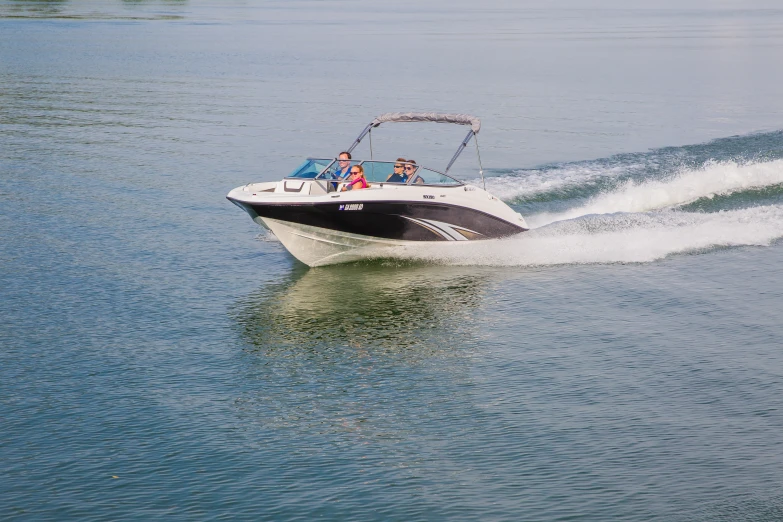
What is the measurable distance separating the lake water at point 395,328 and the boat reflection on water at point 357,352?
0.06 metres

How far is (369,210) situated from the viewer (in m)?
19.0

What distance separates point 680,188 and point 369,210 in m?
9.97

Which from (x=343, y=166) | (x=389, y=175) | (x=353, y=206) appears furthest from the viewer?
(x=389, y=175)

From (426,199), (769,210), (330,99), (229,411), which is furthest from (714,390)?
(330,99)

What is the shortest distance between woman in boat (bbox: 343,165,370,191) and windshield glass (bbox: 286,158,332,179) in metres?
0.62

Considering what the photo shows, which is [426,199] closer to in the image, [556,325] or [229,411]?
[556,325]

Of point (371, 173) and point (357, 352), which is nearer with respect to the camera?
point (357, 352)

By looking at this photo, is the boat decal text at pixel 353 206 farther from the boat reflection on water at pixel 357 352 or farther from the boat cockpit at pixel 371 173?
the boat reflection on water at pixel 357 352

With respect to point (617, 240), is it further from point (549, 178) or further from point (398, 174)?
point (549, 178)

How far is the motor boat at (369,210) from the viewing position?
61.3ft

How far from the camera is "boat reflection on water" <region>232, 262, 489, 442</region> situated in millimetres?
12359

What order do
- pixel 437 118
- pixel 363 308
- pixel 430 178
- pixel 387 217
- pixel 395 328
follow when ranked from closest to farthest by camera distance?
pixel 395 328, pixel 363 308, pixel 387 217, pixel 430 178, pixel 437 118

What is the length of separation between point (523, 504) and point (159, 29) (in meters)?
Result: 73.2

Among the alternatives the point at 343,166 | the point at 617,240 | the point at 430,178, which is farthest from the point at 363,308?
the point at 617,240
